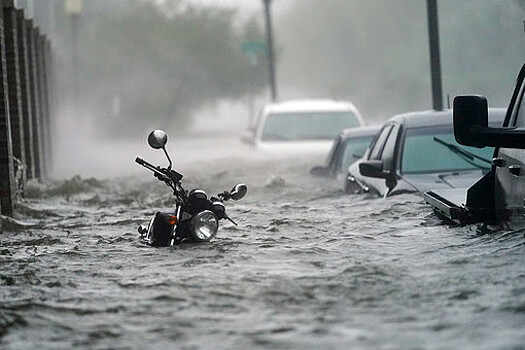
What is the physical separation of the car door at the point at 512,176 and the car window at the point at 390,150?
3.07m

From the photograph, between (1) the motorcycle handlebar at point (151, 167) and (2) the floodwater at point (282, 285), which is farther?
(1) the motorcycle handlebar at point (151, 167)

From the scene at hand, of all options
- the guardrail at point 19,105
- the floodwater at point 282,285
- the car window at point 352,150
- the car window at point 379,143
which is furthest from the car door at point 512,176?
the guardrail at point 19,105

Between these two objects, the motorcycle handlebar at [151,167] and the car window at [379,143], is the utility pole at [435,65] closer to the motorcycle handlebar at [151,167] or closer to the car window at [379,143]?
the car window at [379,143]

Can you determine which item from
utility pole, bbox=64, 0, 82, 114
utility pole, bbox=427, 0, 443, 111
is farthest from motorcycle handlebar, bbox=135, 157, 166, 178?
utility pole, bbox=64, 0, 82, 114

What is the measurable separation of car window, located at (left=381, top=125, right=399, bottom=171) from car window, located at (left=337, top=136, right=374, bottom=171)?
291 cm

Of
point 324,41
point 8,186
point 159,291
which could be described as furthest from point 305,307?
point 324,41

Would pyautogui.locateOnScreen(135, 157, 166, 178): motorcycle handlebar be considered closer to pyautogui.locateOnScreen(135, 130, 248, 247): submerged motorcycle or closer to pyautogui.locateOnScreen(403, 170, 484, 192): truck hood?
pyautogui.locateOnScreen(135, 130, 248, 247): submerged motorcycle

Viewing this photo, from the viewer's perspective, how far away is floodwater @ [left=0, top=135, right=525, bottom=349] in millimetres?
5922

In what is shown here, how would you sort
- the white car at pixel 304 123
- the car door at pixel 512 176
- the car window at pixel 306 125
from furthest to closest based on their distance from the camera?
the car window at pixel 306 125
the white car at pixel 304 123
the car door at pixel 512 176

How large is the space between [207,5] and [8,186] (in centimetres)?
4644

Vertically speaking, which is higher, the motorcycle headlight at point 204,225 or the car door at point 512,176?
the car door at point 512,176

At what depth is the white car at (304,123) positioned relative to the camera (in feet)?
63.1

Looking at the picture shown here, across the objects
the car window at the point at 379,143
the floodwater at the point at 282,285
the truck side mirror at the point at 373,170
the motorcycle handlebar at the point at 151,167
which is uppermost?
the motorcycle handlebar at the point at 151,167

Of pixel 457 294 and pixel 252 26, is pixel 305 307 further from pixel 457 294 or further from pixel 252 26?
pixel 252 26
